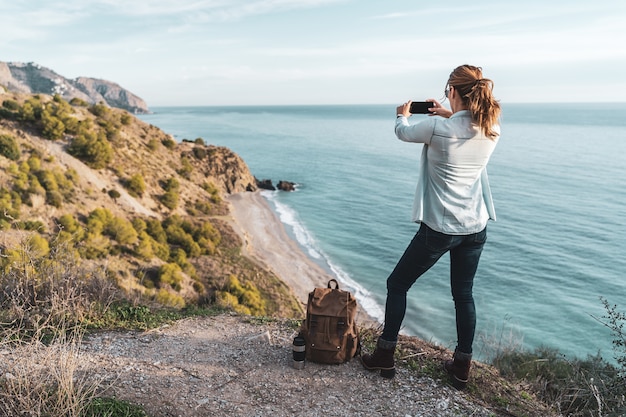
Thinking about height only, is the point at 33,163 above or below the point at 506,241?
above

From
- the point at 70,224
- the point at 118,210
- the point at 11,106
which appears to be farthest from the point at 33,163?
the point at 11,106

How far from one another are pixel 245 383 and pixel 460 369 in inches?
82.0

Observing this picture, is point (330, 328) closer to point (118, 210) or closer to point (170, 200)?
point (118, 210)

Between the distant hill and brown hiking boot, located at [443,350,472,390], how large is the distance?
389 inches

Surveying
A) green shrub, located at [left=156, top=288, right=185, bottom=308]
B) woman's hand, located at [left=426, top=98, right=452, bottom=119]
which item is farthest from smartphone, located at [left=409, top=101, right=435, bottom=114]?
green shrub, located at [left=156, top=288, right=185, bottom=308]

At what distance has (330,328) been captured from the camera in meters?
4.54

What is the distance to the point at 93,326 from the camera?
5582mm

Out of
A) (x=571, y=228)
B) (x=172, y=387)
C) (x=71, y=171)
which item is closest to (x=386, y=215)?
(x=571, y=228)

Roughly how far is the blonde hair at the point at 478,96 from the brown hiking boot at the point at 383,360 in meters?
2.17

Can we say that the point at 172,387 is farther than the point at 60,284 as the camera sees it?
No

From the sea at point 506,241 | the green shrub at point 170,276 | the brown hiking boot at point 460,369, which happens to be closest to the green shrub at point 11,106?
the green shrub at point 170,276

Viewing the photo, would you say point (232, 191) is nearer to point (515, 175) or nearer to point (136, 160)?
point (136, 160)

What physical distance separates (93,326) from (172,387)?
1997mm

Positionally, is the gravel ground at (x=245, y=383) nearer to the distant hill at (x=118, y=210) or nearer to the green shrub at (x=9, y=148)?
the distant hill at (x=118, y=210)
